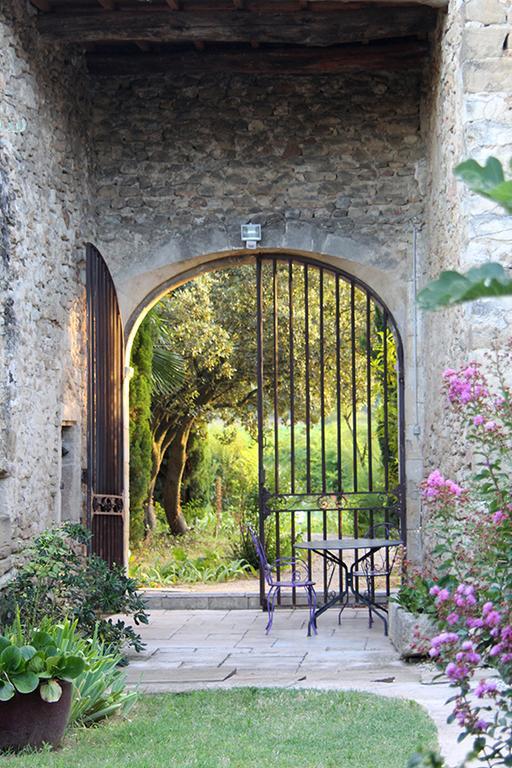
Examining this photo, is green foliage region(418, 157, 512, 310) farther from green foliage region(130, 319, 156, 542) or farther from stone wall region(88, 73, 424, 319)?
green foliage region(130, 319, 156, 542)

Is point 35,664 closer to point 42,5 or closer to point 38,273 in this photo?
point 38,273

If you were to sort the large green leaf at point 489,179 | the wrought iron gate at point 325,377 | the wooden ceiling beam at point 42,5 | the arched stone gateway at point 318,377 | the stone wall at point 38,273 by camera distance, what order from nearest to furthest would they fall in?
1. the large green leaf at point 489,179
2. the stone wall at point 38,273
3. the wooden ceiling beam at point 42,5
4. the arched stone gateway at point 318,377
5. the wrought iron gate at point 325,377

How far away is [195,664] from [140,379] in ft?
15.1

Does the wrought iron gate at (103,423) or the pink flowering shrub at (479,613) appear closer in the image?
the pink flowering shrub at (479,613)

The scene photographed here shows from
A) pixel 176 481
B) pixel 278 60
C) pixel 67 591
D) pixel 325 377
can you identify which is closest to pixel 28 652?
pixel 67 591

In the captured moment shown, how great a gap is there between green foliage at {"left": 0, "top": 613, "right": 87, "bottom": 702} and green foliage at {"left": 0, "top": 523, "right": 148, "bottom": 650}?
4.81 feet

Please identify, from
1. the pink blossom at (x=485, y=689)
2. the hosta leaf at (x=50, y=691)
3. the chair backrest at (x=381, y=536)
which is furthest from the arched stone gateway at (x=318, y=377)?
the pink blossom at (x=485, y=689)

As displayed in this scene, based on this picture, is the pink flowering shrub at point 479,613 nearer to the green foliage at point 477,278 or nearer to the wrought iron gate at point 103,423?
the green foliage at point 477,278

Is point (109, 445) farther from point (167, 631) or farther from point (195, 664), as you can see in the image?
point (195, 664)

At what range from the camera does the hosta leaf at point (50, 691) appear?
4.15 metres

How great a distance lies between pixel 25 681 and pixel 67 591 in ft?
6.92

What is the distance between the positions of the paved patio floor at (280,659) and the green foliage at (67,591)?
31 cm

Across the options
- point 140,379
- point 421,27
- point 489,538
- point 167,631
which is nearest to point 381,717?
point 489,538

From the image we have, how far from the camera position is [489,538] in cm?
323
